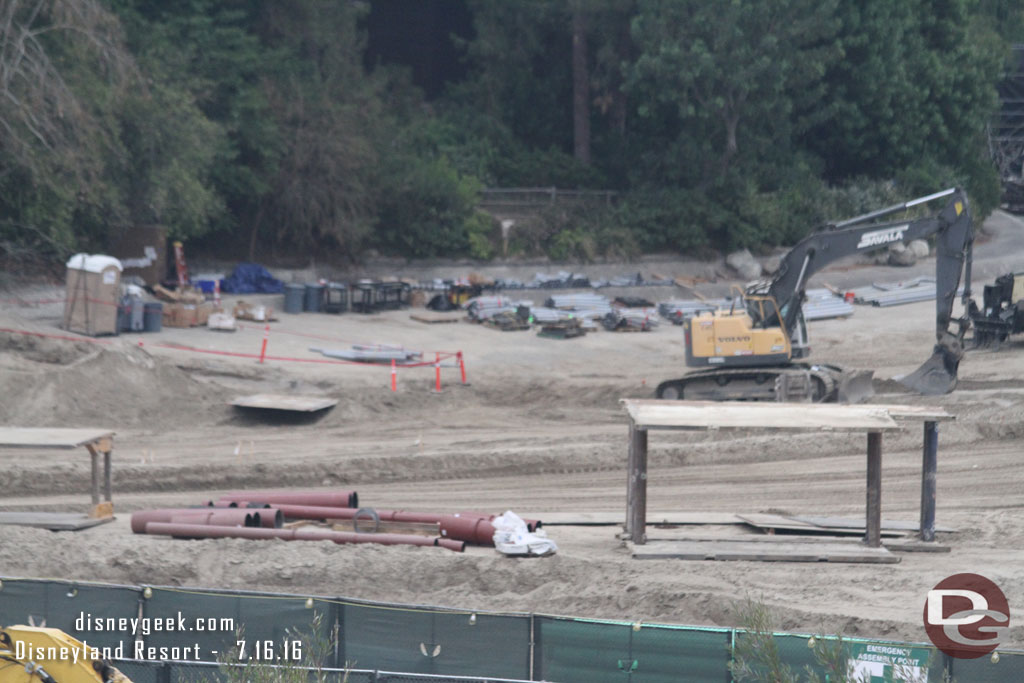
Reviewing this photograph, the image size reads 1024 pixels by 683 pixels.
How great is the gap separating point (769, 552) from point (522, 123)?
115 feet

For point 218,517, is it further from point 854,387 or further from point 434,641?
point 854,387

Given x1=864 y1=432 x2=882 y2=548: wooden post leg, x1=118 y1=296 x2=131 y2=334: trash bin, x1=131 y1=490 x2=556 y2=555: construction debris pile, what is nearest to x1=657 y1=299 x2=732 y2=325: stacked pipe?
x1=118 y1=296 x2=131 y2=334: trash bin

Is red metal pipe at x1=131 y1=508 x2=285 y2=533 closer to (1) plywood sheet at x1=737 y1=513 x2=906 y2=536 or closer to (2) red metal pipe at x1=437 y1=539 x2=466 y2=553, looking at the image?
(2) red metal pipe at x1=437 y1=539 x2=466 y2=553

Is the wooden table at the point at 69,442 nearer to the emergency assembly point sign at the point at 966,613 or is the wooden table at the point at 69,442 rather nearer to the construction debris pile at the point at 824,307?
the emergency assembly point sign at the point at 966,613

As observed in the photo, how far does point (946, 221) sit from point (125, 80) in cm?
1851

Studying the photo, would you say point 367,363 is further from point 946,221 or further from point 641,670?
point 641,670

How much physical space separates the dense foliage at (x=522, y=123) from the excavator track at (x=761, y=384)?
15.3m

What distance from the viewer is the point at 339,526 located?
14.1m

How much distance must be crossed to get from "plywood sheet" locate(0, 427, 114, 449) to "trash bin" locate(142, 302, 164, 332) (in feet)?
37.0

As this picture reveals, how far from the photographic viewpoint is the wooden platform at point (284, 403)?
838 inches

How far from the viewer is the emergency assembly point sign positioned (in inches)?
400

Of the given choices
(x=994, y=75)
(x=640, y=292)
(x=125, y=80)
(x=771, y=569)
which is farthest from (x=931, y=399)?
(x=994, y=75)

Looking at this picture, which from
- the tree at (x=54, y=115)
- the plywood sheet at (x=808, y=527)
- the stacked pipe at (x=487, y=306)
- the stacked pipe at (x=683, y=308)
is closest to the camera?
the plywood sheet at (x=808, y=527)

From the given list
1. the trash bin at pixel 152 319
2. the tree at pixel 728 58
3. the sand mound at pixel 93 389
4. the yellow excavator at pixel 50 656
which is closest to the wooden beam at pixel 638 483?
the yellow excavator at pixel 50 656
